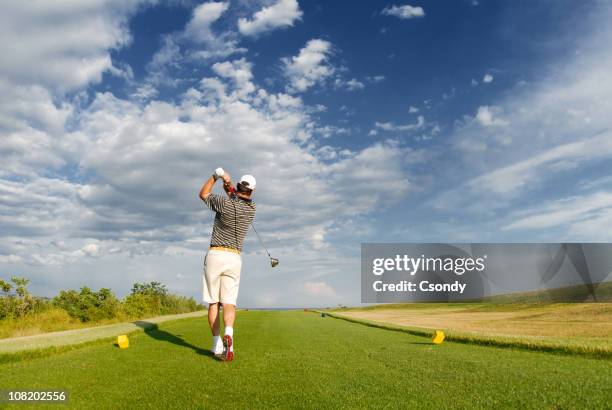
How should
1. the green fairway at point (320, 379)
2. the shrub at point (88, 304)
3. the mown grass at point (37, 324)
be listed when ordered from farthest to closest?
the shrub at point (88, 304), the mown grass at point (37, 324), the green fairway at point (320, 379)

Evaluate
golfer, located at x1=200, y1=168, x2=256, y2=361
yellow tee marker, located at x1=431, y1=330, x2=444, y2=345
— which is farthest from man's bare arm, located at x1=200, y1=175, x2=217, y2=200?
yellow tee marker, located at x1=431, y1=330, x2=444, y2=345

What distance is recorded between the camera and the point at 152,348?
830 cm

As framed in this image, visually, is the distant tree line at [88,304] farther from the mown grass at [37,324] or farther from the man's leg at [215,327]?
the man's leg at [215,327]

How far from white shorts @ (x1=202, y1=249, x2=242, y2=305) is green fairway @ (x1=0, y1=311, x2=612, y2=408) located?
953mm

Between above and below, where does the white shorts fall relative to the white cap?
below

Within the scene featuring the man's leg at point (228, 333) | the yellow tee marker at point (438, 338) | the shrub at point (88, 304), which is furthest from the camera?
the shrub at point (88, 304)

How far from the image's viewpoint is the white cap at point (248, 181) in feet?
24.9

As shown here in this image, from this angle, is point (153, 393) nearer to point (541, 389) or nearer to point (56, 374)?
point (56, 374)

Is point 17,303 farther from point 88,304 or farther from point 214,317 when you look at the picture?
point 214,317

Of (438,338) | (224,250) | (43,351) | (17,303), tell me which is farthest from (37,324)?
(438,338)

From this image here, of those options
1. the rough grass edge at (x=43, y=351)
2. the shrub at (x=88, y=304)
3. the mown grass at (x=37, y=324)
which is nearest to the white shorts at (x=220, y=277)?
the rough grass edge at (x=43, y=351)

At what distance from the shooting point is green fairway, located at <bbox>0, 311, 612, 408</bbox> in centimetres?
407

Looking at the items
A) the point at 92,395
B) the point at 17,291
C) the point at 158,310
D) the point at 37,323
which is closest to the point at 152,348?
the point at 92,395

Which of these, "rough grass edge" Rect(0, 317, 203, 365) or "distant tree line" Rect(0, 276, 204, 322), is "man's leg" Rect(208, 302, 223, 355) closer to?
"rough grass edge" Rect(0, 317, 203, 365)
